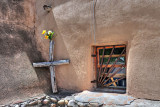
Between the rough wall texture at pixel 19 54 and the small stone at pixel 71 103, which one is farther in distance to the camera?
the rough wall texture at pixel 19 54

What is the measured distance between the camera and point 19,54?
4422 mm

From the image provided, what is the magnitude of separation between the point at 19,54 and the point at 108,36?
2.81m

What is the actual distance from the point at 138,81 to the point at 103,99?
36.2 inches

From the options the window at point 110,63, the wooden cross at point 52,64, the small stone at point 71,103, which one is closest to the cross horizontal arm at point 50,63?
the wooden cross at point 52,64

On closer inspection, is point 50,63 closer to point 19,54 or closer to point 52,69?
point 52,69

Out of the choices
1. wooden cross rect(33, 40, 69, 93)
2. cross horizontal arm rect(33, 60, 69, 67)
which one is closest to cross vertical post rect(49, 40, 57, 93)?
wooden cross rect(33, 40, 69, 93)

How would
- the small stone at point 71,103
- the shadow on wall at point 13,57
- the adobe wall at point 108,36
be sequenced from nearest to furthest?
the adobe wall at point 108,36, the small stone at point 71,103, the shadow on wall at point 13,57

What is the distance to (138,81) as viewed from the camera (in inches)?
128

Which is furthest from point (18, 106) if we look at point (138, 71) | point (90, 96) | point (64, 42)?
point (138, 71)

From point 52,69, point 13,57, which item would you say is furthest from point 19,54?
point 52,69

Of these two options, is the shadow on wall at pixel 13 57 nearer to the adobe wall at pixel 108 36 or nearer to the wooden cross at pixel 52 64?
the wooden cross at pixel 52 64

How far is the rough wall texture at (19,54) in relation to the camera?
12.9 ft

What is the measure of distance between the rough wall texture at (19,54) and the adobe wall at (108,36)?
0.54 m

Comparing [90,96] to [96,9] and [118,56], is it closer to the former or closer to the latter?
[118,56]
